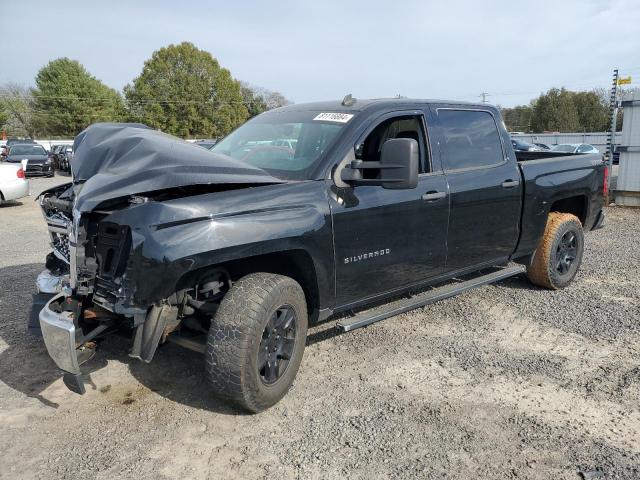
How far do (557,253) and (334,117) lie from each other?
3154mm

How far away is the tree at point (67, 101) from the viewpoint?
6744 centimetres

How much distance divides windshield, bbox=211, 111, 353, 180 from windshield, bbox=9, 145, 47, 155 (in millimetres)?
22561

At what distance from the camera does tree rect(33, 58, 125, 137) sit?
67.4 meters

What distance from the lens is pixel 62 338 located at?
2822mm

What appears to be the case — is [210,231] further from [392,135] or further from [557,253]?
[557,253]

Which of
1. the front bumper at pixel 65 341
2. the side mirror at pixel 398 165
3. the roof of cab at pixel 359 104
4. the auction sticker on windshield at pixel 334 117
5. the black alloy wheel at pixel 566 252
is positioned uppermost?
the roof of cab at pixel 359 104

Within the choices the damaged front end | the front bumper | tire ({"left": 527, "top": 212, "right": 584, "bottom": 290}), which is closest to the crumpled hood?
the damaged front end

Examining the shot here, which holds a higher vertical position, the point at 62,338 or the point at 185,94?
the point at 185,94

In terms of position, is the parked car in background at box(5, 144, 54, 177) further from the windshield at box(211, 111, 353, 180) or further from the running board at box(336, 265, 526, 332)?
the running board at box(336, 265, 526, 332)

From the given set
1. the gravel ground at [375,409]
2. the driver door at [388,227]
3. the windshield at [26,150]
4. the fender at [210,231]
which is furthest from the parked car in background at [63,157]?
the fender at [210,231]

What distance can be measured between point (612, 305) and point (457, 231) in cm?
209

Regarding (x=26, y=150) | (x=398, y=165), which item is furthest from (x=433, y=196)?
(x=26, y=150)

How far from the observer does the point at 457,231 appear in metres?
4.39

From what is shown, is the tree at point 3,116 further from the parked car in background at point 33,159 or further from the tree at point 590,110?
the tree at point 590,110
